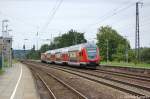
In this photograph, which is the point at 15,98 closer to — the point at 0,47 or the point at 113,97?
the point at 113,97

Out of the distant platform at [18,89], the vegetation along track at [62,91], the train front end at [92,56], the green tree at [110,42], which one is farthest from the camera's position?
the green tree at [110,42]

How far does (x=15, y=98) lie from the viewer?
19.2 meters

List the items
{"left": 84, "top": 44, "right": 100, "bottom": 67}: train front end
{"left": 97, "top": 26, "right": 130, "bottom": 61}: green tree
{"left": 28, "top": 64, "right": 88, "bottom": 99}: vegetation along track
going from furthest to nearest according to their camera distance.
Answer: {"left": 97, "top": 26, "right": 130, "bottom": 61}: green tree < {"left": 84, "top": 44, "right": 100, "bottom": 67}: train front end < {"left": 28, "top": 64, "right": 88, "bottom": 99}: vegetation along track

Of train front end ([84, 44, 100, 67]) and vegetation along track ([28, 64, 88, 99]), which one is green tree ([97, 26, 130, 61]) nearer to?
train front end ([84, 44, 100, 67])

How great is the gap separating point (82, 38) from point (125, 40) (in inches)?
686

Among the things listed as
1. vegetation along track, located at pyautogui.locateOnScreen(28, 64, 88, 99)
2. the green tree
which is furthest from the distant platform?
the green tree

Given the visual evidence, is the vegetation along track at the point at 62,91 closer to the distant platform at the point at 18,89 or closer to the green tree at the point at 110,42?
the distant platform at the point at 18,89

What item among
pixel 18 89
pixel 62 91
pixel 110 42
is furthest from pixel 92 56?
pixel 110 42

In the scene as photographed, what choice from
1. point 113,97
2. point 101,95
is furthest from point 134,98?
point 101,95

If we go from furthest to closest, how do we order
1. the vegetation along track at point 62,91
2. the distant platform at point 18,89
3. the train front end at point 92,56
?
the train front end at point 92,56 → the distant platform at point 18,89 → the vegetation along track at point 62,91

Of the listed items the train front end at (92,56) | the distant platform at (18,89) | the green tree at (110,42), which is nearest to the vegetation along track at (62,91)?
the distant platform at (18,89)

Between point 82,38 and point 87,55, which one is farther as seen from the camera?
point 82,38

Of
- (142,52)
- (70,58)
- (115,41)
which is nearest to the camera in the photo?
(70,58)

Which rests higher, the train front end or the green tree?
the green tree
